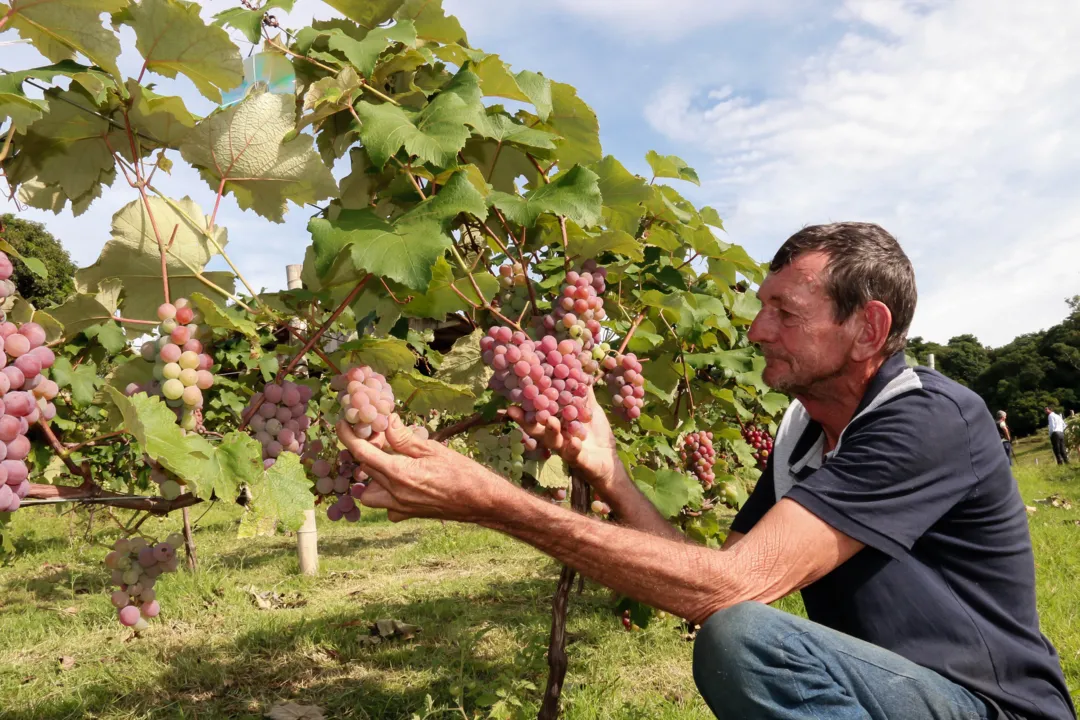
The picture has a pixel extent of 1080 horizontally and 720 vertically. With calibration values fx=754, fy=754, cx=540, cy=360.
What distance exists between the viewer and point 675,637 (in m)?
4.43

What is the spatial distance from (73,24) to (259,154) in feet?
1.36

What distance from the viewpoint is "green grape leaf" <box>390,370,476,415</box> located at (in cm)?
192

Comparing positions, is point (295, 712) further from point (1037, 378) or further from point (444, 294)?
point (1037, 378)

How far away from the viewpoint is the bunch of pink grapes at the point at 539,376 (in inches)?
77.2

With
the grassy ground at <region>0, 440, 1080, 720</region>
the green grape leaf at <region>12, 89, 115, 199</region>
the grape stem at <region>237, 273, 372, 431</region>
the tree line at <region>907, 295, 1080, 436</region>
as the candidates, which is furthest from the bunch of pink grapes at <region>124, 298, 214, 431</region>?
the tree line at <region>907, 295, 1080, 436</region>

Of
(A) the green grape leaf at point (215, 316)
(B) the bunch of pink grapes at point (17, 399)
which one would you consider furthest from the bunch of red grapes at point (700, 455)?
(B) the bunch of pink grapes at point (17, 399)

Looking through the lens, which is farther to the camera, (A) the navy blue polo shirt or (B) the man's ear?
(B) the man's ear

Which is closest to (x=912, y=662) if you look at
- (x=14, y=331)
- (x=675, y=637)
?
(x=14, y=331)

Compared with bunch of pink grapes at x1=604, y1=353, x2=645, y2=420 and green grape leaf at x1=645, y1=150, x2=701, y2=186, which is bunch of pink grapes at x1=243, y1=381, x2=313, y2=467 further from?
green grape leaf at x1=645, y1=150, x2=701, y2=186

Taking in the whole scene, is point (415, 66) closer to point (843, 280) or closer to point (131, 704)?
point (843, 280)

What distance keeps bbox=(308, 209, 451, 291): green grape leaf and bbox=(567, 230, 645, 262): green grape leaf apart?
718 millimetres

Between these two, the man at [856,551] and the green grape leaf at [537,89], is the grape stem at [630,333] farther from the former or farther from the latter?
the green grape leaf at [537,89]

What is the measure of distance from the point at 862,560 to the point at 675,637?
2.79m

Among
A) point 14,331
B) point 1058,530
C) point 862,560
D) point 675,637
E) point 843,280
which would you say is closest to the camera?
point 14,331
